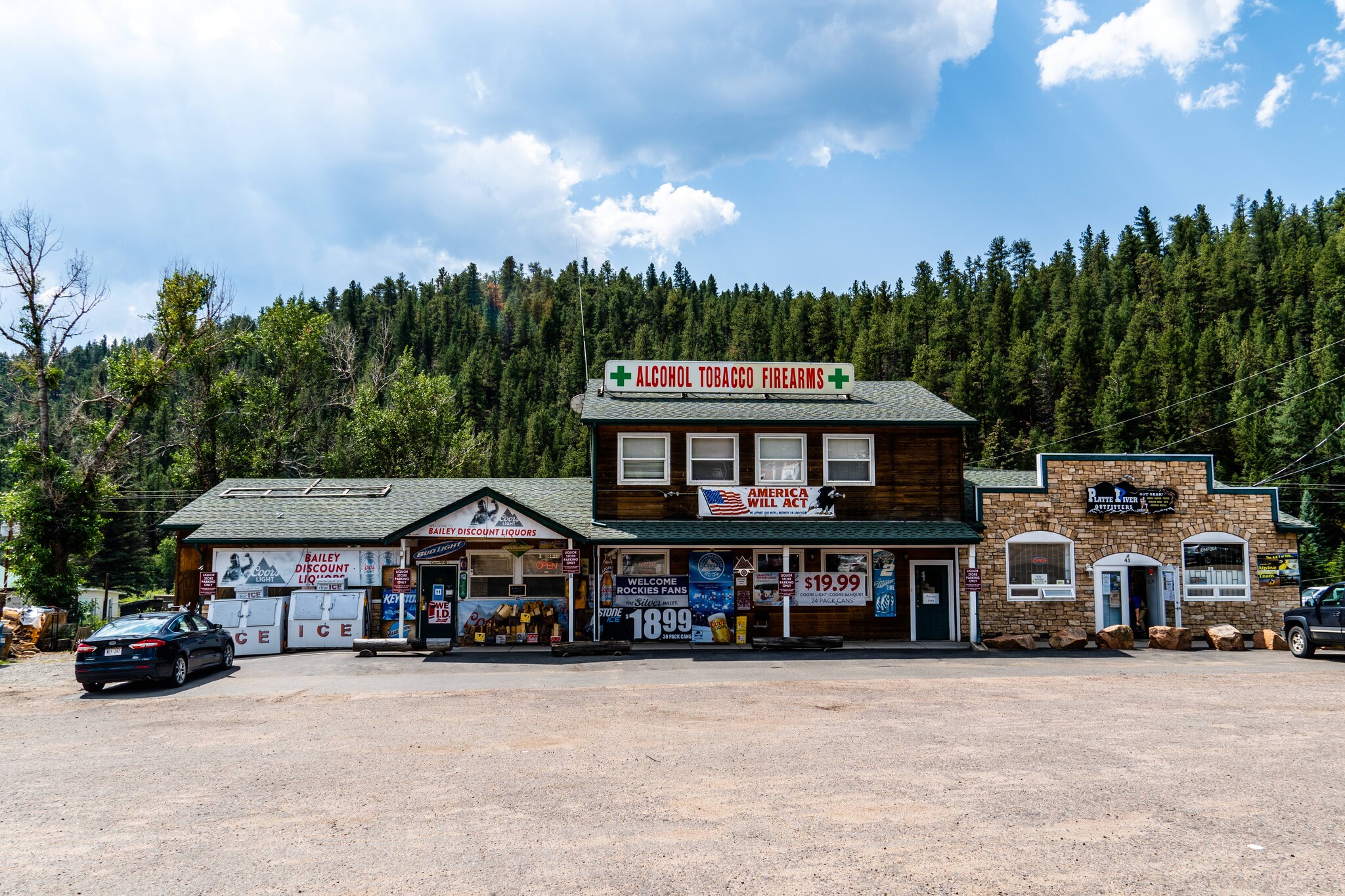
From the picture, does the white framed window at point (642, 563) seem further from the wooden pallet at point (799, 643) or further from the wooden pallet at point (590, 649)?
the wooden pallet at point (799, 643)

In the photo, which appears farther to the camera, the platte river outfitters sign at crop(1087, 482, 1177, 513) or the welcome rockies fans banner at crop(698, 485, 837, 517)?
the platte river outfitters sign at crop(1087, 482, 1177, 513)

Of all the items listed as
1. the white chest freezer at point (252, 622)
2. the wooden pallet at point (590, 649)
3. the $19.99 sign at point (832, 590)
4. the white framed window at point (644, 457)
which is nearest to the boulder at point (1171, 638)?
the $19.99 sign at point (832, 590)

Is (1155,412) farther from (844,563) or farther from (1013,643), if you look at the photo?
(844,563)

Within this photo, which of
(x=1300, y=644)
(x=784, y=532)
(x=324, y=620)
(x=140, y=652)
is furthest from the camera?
(x=784, y=532)

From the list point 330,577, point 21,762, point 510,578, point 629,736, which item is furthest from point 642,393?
point 21,762

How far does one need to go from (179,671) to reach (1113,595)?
2277 cm

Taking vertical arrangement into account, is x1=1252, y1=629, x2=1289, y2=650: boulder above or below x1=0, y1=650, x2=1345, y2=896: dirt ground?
below

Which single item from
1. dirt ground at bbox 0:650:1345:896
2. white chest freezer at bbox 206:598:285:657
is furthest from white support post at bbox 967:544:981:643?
white chest freezer at bbox 206:598:285:657

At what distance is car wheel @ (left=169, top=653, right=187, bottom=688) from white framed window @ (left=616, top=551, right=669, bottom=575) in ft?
33.4

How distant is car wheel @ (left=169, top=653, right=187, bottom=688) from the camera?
16391 millimetres

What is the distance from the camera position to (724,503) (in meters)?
22.6

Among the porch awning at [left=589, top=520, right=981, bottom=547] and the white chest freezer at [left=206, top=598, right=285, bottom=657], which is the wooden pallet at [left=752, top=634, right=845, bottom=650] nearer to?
the porch awning at [left=589, top=520, right=981, bottom=547]

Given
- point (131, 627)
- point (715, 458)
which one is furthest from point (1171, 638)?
point (131, 627)

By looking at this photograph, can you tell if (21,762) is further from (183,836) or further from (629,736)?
(629,736)
